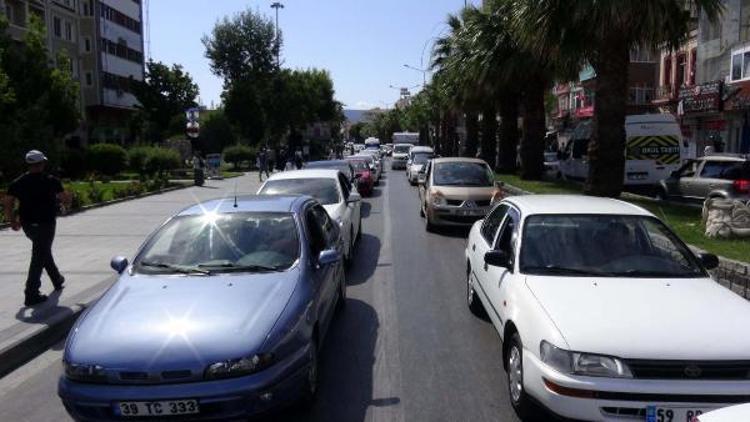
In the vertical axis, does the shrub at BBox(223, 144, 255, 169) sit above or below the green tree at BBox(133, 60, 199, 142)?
below

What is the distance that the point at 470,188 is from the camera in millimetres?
14445

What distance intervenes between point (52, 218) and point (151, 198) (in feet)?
51.1

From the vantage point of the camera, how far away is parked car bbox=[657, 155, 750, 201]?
14.6 metres

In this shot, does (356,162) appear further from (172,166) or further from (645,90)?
(645,90)

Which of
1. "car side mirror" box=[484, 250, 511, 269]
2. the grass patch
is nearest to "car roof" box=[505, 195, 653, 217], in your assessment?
"car side mirror" box=[484, 250, 511, 269]

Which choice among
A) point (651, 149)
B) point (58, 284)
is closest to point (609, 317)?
point (58, 284)

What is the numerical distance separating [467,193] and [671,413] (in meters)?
10.4

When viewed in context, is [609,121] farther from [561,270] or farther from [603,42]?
[561,270]

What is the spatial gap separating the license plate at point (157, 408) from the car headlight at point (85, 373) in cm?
23

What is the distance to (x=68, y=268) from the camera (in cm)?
1041

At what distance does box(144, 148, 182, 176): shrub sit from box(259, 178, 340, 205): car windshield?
76.5ft

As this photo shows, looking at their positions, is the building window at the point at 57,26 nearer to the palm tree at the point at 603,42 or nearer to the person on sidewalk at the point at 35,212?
the palm tree at the point at 603,42

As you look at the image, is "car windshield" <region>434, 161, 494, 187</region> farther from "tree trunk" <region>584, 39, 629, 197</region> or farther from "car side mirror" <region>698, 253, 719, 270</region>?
"car side mirror" <region>698, 253, 719, 270</region>

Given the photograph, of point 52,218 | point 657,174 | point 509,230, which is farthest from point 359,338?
point 657,174
